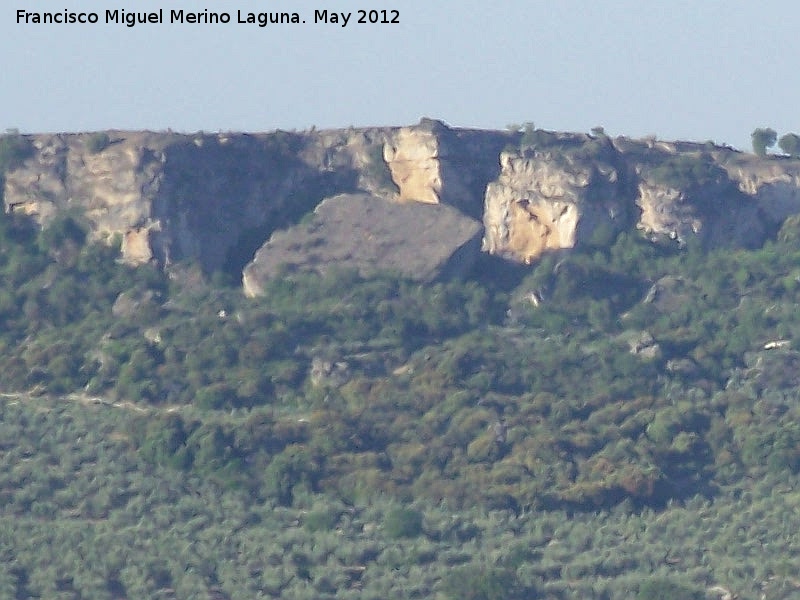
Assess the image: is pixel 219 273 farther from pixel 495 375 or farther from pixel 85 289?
pixel 495 375

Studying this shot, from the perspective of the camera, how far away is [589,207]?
57.1 metres

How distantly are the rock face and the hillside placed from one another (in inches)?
2.9

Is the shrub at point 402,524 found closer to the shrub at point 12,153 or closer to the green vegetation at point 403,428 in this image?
the green vegetation at point 403,428

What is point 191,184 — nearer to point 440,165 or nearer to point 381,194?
point 381,194

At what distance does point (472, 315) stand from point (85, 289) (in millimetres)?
9246

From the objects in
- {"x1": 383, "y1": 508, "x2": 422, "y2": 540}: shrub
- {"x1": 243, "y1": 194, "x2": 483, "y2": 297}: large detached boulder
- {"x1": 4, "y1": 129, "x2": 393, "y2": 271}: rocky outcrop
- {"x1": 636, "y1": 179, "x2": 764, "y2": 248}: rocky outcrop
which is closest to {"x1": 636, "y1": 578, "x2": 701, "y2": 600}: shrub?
{"x1": 383, "y1": 508, "x2": 422, "y2": 540}: shrub

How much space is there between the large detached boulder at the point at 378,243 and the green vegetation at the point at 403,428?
1.72 ft

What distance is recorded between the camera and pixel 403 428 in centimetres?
4859

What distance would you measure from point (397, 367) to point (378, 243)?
5342 mm

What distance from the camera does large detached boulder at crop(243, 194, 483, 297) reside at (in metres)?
56.1

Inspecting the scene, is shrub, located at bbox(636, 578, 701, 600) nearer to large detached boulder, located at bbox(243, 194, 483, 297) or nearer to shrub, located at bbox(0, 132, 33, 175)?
large detached boulder, located at bbox(243, 194, 483, 297)

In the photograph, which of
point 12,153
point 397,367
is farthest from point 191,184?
point 397,367

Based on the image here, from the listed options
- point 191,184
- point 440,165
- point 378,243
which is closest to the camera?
point 378,243

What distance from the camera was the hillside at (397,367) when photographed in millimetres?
41469
